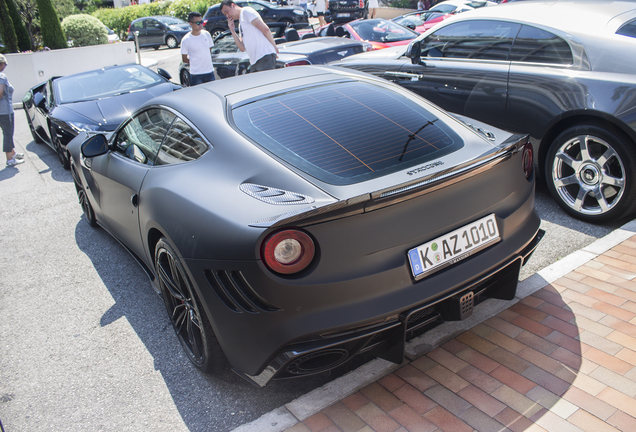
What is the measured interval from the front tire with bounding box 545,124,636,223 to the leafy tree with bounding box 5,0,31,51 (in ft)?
66.0

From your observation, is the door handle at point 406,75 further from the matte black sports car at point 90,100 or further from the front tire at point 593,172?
the matte black sports car at point 90,100

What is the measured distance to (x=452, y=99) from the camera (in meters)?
4.81

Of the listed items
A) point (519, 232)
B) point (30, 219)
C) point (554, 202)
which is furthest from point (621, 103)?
point (30, 219)

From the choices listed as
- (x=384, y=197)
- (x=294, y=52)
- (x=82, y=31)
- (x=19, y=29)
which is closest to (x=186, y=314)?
(x=384, y=197)

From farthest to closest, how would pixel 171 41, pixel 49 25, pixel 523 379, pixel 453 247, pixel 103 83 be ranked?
pixel 171 41
pixel 49 25
pixel 103 83
pixel 523 379
pixel 453 247

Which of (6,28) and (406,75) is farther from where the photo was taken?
(6,28)

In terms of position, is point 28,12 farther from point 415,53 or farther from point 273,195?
point 273,195

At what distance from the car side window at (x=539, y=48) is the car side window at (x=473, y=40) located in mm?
90

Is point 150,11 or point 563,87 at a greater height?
point 150,11

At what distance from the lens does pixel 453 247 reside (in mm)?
2209

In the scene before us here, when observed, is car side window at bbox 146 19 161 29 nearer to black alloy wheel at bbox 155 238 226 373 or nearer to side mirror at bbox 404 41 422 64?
side mirror at bbox 404 41 422 64

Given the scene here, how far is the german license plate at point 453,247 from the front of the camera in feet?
6.97

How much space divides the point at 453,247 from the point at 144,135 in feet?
7.30

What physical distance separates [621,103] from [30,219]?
18.9ft
